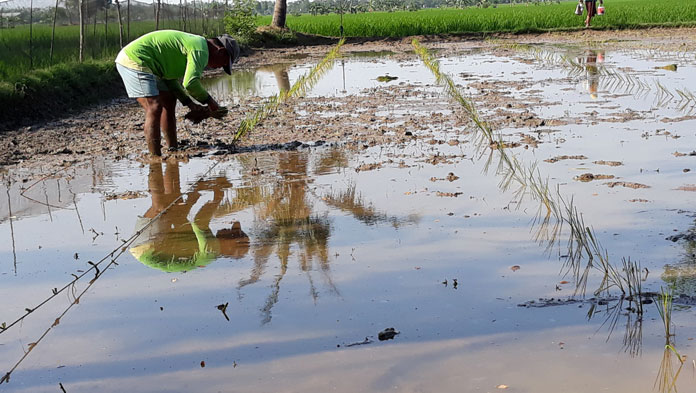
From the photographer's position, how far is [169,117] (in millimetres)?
6863

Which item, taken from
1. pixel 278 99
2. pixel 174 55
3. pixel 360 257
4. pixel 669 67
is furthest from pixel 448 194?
pixel 669 67

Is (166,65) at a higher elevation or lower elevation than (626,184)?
higher

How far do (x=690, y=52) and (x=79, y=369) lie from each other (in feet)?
51.3

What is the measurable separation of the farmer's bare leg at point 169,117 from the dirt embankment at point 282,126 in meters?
0.13

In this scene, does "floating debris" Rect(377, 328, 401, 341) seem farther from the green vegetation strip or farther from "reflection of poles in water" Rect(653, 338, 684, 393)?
the green vegetation strip

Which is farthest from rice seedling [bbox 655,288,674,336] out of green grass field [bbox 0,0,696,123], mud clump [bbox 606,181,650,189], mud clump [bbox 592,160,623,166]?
green grass field [bbox 0,0,696,123]

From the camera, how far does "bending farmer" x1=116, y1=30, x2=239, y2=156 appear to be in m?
6.20

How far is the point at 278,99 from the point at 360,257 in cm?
679

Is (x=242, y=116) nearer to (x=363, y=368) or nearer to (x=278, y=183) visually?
(x=278, y=183)

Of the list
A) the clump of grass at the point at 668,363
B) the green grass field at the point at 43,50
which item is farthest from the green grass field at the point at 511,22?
the clump of grass at the point at 668,363

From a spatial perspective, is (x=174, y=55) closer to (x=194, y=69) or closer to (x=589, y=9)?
(x=194, y=69)

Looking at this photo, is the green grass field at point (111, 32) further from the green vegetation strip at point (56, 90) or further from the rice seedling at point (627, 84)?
the rice seedling at point (627, 84)

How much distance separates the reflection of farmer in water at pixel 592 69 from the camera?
1021cm

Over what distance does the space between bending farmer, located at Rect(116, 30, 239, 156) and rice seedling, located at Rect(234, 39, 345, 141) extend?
85cm
